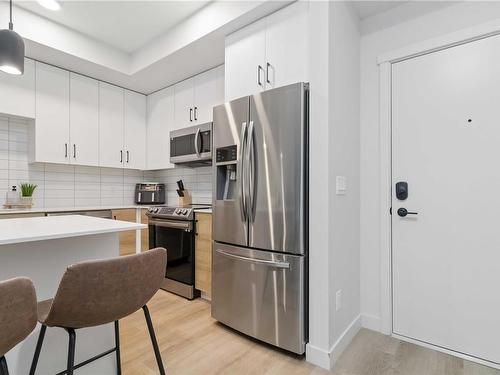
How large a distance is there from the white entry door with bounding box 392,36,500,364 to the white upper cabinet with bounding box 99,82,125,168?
3181 mm

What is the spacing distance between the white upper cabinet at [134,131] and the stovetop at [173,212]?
0.95 metres

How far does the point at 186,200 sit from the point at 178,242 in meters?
0.71

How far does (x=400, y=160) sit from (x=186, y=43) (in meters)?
2.13

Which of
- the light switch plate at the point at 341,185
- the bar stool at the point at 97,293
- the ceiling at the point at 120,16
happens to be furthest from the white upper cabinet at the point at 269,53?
the bar stool at the point at 97,293

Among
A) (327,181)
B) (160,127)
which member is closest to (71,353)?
(327,181)

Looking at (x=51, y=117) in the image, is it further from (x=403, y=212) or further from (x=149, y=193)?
(x=403, y=212)

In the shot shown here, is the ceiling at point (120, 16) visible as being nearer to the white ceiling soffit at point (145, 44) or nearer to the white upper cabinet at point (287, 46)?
the white ceiling soffit at point (145, 44)

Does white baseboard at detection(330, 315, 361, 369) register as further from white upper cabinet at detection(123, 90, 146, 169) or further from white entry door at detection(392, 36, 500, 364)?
white upper cabinet at detection(123, 90, 146, 169)

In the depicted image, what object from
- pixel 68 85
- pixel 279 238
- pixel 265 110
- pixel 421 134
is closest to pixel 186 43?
pixel 265 110

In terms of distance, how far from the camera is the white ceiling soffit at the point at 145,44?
2256mm

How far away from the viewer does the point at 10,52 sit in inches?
60.9

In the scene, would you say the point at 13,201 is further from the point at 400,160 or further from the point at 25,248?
the point at 400,160

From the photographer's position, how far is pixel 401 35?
6.77 ft

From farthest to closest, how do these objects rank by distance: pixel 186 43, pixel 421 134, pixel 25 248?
pixel 186 43, pixel 421 134, pixel 25 248
